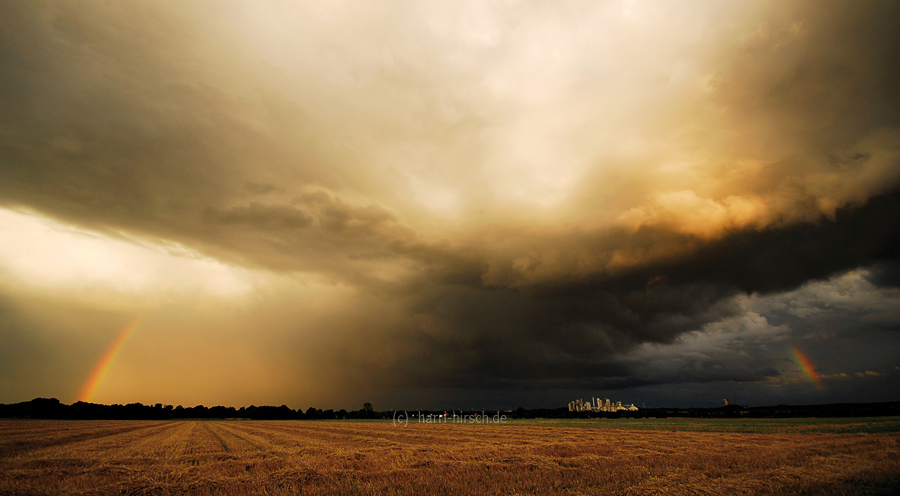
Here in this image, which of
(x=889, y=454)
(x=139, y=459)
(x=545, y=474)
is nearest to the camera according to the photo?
(x=545, y=474)

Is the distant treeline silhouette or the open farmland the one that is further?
the distant treeline silhouette

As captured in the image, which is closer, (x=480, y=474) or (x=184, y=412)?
(x=480, y=474)

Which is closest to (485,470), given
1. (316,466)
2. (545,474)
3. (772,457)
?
(545,474)

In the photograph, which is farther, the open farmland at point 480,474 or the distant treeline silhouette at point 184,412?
the distant treeline silhouette at point 184,412

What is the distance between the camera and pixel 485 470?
51.5 ft

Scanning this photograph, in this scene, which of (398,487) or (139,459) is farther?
(139,459)

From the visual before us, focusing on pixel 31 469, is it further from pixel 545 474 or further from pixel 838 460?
pixel 838 460

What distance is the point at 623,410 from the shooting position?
190875mm

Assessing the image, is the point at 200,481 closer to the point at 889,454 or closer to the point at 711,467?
the point at 711,467

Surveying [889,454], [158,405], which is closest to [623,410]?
[889,454]

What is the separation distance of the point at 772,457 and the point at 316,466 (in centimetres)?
2077

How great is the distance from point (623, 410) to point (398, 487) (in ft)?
691

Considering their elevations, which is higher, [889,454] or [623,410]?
[889,454]

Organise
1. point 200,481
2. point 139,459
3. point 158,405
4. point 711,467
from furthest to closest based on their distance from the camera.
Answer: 1. point 158,405
2. point 139,459
3. point 711,467
4. point 200,481
